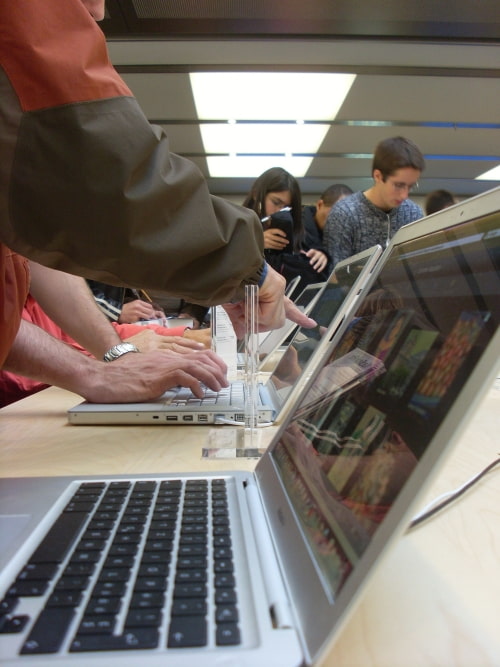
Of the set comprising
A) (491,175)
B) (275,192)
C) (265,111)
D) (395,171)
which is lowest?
(275,192)

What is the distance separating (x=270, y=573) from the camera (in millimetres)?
325

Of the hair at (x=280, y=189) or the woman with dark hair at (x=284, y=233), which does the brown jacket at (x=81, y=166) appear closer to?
the woman with dark hair at (x=284, y=233)

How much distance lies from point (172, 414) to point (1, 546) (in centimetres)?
47

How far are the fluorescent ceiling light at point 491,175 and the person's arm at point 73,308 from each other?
4710mm

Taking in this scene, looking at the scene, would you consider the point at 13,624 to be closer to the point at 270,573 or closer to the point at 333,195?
the point at 270,573

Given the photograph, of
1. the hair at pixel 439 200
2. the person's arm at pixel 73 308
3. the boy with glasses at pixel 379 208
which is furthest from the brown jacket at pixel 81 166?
the hair at pixel 439 200

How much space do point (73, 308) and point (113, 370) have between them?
0.49 meters

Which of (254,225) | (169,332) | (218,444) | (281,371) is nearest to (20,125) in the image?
(254,225)

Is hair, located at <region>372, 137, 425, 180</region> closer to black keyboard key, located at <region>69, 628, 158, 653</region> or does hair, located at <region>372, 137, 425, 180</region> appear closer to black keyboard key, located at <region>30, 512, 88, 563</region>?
black keyboard key, located at <region>30, 512, 88, 563</region>

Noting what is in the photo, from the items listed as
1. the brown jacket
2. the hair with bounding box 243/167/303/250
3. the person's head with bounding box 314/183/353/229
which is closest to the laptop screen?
the brown jacket

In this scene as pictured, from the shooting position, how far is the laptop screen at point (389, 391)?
0.28 m

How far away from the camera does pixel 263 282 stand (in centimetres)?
87

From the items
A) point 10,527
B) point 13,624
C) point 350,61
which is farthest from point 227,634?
point 350,61

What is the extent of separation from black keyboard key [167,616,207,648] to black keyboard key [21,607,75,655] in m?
0.06
